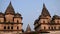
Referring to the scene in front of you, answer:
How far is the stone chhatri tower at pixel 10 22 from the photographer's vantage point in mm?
38375

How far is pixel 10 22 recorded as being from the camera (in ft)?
128

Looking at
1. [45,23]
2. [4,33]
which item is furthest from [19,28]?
[45,23]

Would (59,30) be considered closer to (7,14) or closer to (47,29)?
(47,29)

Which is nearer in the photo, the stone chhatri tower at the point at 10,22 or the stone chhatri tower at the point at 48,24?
the stone chhatri tower at the point at 10,22

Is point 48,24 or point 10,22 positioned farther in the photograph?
point 48,24

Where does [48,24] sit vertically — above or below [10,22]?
below

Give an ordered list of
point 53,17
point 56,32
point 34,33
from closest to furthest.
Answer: point 34,33
point 56,32
point 53,17

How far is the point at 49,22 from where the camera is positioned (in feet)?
143

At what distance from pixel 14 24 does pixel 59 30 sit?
41.5 ft

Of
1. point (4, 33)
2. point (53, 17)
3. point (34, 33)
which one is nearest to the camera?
point (34, 33)

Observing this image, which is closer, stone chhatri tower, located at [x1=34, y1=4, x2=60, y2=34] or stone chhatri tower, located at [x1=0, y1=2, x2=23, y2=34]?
stone chhatri tower, located at [x1=0, y1=2, x2=23, y2=34]

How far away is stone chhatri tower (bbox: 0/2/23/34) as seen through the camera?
3838 cm

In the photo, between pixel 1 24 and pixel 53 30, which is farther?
pixel 53 30

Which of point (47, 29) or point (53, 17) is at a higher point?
point (53, 17)
